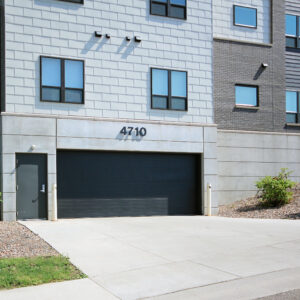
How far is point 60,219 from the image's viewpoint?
15.4 m

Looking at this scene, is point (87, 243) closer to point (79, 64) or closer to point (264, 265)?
point (264, 265)

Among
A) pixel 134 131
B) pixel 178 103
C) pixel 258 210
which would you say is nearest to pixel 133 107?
pixel 134 131

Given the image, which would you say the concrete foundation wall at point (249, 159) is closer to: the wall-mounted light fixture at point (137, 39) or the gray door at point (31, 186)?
the wall-mounted light fixture at point (137, 39)

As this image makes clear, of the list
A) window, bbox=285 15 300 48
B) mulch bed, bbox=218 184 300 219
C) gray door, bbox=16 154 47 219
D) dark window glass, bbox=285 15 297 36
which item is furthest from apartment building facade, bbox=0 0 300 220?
dark window glass, bbox=285 15 297 36

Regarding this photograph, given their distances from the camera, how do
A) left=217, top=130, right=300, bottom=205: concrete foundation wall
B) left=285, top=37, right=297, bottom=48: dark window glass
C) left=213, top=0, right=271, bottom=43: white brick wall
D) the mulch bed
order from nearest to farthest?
the mulch bed < left=217, top=130, right=300, bottom=205: concrete foundation wall < left=213, top=0, right=271, bottom=43: white brick wall < left=285, top=37, right=297, bottom=48: dark window glass

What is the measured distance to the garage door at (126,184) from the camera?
623 inches

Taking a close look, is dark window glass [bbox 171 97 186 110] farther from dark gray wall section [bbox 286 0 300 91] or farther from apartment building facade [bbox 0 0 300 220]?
dark gray wall section [bbox 286 0 300 91]

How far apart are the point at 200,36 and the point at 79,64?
17.3 feet

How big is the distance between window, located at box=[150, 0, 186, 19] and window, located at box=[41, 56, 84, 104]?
12.4 ft

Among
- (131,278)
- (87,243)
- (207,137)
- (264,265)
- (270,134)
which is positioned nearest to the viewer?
(131,278)

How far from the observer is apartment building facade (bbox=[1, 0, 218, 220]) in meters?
15.0

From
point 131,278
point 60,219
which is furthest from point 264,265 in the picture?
point 60,219

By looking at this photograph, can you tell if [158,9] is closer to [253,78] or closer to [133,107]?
[133,107]

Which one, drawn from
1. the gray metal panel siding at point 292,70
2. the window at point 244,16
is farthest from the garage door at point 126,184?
the window at point 244,16
